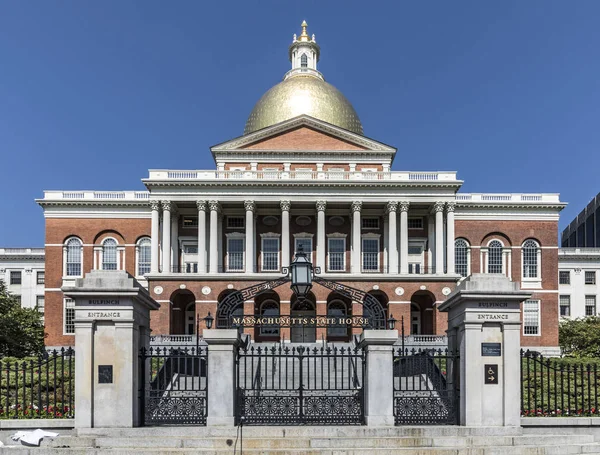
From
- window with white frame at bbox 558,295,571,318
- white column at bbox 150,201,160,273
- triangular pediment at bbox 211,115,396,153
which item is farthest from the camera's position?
window with white frame at bbox 558,295,571,318

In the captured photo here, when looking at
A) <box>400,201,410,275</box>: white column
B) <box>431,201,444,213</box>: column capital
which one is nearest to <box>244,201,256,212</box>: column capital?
<box>400,201,410,275</box>: white column

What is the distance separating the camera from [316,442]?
13.4 metres

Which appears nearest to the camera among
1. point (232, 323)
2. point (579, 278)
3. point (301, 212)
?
point (232, 323)

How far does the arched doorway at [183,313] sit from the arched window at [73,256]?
374 inches

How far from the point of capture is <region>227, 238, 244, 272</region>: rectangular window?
58.3 meters

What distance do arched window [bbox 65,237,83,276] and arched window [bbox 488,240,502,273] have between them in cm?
3599

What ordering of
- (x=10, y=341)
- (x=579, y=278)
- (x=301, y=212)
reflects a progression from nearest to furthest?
(x=10, y=341) → (x=301, y=212) → (x=579, y=278)

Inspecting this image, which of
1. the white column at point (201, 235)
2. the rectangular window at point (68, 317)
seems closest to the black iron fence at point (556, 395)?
the white column at point (201, 235)

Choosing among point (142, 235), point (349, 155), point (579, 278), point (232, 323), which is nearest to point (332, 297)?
point (349, 155)

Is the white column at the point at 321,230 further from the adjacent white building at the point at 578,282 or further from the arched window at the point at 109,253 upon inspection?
the adjacent white building at the point at 578,282

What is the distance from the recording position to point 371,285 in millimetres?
54812

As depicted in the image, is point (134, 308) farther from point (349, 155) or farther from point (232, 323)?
point (349, 155)

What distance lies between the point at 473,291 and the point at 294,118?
4902cm

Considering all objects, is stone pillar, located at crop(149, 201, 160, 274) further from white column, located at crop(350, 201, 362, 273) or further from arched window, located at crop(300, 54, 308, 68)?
arched window, located at crop(300, 54, 308, 68)
